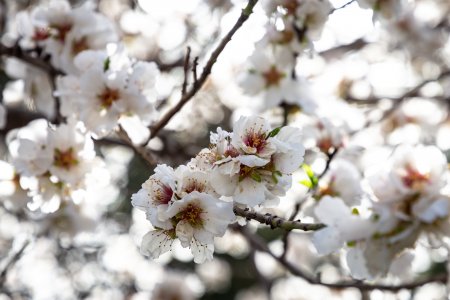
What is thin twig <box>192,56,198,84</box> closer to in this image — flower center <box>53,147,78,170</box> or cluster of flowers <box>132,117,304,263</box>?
cluster of flowers <box>132,117,304,263</box>

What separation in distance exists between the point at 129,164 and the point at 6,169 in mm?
2964

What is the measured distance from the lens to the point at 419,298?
9.48ft

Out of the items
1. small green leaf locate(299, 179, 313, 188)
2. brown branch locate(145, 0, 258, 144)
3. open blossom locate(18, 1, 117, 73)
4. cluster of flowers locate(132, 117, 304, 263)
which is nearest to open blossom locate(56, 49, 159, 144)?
brown branch locate(145, 0, 258, 144)

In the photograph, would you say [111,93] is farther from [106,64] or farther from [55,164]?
[55,164]

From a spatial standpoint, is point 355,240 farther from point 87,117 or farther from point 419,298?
point 419,298

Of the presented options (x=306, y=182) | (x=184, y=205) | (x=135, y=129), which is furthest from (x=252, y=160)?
(x=135, y=129)

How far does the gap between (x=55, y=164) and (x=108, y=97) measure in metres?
0.28

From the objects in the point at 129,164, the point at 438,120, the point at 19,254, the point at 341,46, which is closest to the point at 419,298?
the point at 438,120

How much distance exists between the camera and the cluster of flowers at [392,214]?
1.08 metres

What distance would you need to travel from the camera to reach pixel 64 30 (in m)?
2.05

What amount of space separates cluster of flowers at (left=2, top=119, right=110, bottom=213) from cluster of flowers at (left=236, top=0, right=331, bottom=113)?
0.76 meters

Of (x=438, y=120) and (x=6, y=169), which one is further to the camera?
(x=438, y=120)

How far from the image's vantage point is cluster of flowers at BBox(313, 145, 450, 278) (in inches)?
42.6

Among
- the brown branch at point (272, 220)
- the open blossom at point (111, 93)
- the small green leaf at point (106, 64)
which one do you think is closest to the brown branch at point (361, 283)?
the brown branch at point (272, 220)
